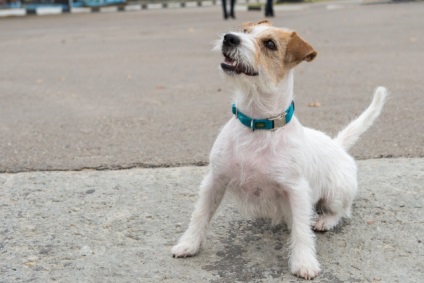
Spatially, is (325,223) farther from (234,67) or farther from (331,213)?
(234,67)

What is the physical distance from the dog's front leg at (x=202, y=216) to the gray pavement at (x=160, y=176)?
0.07 m

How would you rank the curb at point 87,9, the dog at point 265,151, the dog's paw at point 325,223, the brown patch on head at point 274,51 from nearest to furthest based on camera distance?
1. the dog at point 265,151
2. the brown patch on head at point 274,51
3. the dog's paw at point 325,223
4. the curb at point 87,9

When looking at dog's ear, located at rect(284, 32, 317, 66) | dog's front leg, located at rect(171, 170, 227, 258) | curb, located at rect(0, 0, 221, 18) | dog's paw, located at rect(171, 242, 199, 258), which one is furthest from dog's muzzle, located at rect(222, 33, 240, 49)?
curb, located at rect(0, 0, 221, 18)

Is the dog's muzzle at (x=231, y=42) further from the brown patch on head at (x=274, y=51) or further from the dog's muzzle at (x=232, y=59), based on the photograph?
the brown patch on head at (x=274, y=51)

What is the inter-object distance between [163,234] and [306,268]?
0.95 m

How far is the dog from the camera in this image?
9.94ft

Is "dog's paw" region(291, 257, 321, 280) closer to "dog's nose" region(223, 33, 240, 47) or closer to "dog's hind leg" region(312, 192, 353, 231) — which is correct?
"dog's hind leg" region(312, 192, 353, 231)

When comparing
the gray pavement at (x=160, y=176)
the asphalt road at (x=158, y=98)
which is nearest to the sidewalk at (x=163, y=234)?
the gray pavement at (x=160, y=176)

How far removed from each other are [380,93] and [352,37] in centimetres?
1045

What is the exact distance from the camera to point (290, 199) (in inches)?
125

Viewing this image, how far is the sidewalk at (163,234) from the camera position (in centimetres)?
305

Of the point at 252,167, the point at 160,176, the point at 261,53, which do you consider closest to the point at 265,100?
the point at 261,53

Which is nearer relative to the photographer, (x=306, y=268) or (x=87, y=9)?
(x=306, y=268)

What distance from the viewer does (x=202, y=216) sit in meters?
3.34
